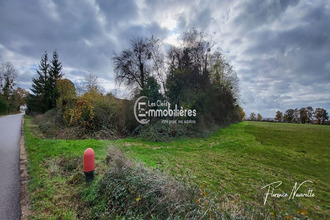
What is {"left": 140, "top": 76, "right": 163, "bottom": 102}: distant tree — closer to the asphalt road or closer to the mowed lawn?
the mowed lawn

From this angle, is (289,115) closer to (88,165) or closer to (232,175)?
(232,175)

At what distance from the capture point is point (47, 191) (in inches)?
94.9

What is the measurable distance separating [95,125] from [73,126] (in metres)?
1.15

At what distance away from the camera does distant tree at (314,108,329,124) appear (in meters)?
16.6

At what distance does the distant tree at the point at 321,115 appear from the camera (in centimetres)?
1657

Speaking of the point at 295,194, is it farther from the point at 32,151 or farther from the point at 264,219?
the point at 32,151


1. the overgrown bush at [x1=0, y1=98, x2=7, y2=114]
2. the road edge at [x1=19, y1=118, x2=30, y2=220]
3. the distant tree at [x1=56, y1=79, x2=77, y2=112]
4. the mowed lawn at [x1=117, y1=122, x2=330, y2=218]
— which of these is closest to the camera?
the road edge at [x1=19, y1=118, x2=30, y2=220]

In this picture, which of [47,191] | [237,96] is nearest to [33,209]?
[47,191]

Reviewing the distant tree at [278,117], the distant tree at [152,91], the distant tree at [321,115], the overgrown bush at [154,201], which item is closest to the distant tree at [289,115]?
the distant tree at [278,117]

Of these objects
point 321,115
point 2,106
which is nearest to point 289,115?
point 321,115

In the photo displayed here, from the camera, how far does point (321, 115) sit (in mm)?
16875

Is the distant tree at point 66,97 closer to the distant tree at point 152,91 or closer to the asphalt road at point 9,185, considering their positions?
the distant tree at point 152,91

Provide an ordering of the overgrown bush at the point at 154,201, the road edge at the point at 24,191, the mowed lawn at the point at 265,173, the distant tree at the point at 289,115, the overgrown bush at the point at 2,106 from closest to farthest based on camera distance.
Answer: the overgrown bush at the point at 154,201 → the road edge at the point at 24,191 → the mowed lawn at the point at 265,173 → the overgrown bush at the point at 2,106 → the distant tree at the point at 289,115

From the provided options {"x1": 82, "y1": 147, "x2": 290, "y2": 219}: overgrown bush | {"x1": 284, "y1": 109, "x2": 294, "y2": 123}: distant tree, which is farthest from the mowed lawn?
{"x1": 284, "y1": 109, "x2": 294, "y2": 123}: distant tree
